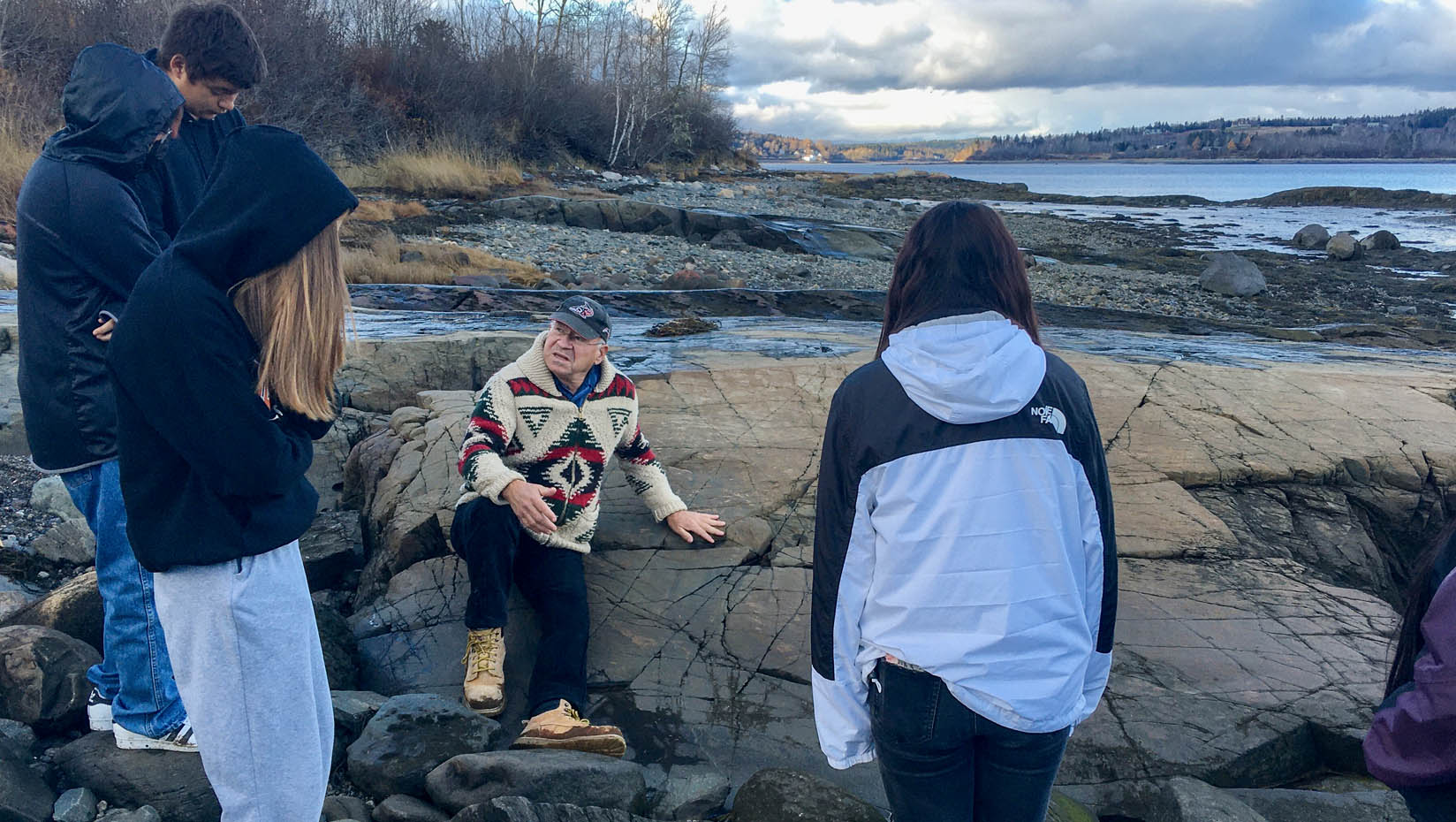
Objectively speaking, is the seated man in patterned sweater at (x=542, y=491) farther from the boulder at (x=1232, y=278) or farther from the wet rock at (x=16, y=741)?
the boulder at (x=1232, y=278)

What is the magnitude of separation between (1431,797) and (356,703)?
2.86 metres

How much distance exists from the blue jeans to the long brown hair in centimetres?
200

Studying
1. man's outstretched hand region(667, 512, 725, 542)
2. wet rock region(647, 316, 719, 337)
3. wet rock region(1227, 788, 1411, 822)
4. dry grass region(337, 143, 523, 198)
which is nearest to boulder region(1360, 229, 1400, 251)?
dry grass region(337, 143, 523, 198)

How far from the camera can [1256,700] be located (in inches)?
132

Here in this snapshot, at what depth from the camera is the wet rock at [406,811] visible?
8.64ft

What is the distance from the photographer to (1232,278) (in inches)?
705

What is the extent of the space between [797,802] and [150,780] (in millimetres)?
1763

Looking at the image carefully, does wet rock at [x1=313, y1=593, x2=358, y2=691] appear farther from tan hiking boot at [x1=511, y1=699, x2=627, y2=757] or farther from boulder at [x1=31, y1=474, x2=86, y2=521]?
boulder at [x1=31, y1=474, x2=86, y2=521]

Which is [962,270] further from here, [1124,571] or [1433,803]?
[1124,571]

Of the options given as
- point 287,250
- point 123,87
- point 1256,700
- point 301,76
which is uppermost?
point 301,76

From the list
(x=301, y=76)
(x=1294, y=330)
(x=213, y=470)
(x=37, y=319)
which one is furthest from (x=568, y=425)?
(x=301, y=76)

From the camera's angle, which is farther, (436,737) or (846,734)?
(436,737)

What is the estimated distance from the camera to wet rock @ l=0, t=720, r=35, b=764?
2.53 metres

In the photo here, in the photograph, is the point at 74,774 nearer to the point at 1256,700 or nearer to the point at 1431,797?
the point at 1431,797
